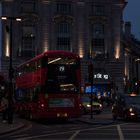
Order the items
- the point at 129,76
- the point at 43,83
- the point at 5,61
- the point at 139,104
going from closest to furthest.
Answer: the point at 43,83
the point at 139,104
the point at 5,61
the point at 129,76

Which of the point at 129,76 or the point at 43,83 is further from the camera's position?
the point at 129,76

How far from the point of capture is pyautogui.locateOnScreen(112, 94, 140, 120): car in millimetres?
39281

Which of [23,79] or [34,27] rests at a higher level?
[34,27]

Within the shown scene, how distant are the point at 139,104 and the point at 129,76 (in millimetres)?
89580

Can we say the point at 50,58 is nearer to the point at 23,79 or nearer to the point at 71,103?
the point at 71,103

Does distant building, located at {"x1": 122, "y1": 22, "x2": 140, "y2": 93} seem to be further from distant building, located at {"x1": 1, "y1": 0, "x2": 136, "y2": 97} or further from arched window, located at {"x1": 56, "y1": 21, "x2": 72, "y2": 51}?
arched window, located at {"x1": 56, "y1": 21, "x2": 72, "y2": 51}

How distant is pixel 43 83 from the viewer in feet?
117

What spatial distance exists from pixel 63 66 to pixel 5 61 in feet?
206

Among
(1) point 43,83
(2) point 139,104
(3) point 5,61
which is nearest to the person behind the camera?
(1) point 43,83

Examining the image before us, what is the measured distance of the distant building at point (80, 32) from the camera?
100m

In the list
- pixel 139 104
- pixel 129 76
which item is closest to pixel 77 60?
pixel 139 104

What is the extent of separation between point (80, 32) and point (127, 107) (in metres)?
63.3

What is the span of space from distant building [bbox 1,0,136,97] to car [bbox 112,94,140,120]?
57.6 meters

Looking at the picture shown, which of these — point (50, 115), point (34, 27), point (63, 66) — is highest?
point (34, 27)
